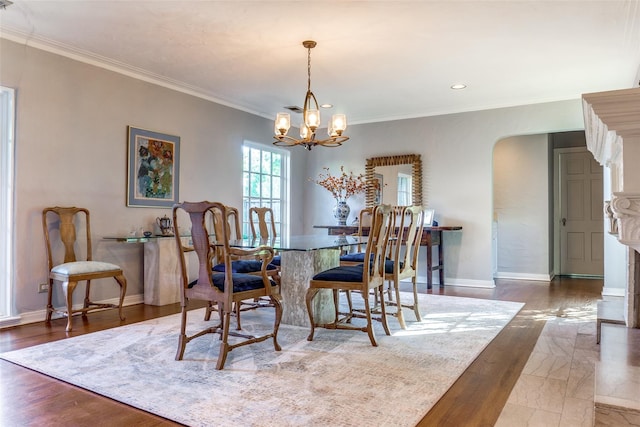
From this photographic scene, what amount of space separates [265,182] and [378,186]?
173 centimetres

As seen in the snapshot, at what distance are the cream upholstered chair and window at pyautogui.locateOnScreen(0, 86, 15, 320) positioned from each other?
10.7 inches

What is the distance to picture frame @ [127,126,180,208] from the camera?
4.51 m

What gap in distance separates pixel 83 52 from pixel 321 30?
230 centimetres

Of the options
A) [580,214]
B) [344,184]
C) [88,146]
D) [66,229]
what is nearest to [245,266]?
[66,229]

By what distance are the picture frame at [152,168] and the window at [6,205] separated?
1055 mm

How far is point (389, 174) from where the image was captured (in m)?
6.41

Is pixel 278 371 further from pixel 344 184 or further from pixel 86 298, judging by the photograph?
pixel 344 184

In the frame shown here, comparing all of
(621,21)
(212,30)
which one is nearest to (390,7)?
(212,30)

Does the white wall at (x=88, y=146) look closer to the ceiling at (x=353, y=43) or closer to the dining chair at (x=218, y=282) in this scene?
the ceiling at (x=353, y=43)

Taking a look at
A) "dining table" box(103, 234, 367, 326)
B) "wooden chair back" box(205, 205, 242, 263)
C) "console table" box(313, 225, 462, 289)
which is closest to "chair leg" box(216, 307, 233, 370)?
"wooden chair back" box(205, 205, 242, 263)

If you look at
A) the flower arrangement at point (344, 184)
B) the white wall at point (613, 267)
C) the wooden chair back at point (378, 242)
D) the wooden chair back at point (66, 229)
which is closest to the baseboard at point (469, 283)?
the white wall at point (613, 267)

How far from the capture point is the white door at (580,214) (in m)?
6.86

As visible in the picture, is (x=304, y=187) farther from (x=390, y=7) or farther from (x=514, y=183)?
(x=390, y=7)

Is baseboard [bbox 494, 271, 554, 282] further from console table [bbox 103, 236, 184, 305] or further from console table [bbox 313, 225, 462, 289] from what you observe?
console table [bbox 103, 236, 184, 305]
